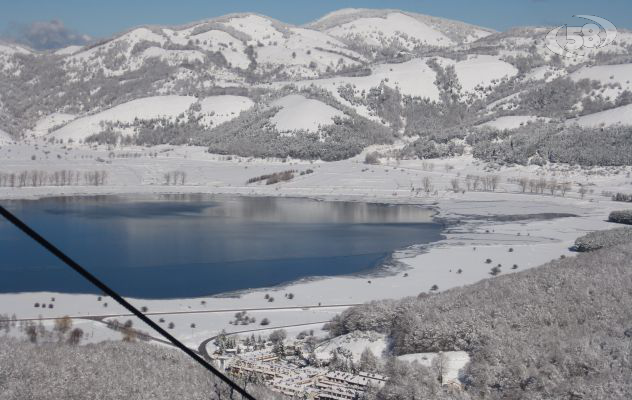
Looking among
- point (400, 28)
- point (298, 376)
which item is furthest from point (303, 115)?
point (400, 28)

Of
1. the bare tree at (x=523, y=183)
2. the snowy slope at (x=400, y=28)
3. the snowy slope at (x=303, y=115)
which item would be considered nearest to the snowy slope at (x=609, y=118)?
the bare tree at (x=523, y=183)

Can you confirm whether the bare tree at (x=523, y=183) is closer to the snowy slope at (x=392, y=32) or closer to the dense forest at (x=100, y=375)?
the dense forest at (x=100, y=375)

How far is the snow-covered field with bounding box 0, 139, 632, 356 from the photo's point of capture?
20.6 metres

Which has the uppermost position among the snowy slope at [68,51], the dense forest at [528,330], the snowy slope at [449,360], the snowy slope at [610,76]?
the snowy slope at [68,51]

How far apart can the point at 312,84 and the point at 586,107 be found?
95.7ft

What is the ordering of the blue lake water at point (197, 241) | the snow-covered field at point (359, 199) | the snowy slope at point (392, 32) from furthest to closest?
the snowy slope at point (392, 32), the blue lake water at point (197, 241), the snow-covered field at point (359, 199)

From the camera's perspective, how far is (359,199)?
49.3 m

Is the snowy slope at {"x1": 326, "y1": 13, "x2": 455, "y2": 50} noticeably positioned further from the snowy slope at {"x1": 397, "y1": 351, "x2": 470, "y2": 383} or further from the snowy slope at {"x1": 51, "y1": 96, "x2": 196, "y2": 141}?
the snowy slope at {"x1": 397, "y1": 351, "x2": 470, "y2": 383}

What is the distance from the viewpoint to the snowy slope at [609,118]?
61016 mm

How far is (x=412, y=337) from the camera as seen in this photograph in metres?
14.3

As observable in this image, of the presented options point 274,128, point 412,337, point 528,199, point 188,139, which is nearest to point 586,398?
point 412,337

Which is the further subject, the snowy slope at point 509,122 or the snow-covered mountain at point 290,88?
the snow-covered mountain at point 290,88

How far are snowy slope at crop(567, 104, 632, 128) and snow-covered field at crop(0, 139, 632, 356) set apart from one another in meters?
9.11

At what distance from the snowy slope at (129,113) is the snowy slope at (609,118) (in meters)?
42.8
